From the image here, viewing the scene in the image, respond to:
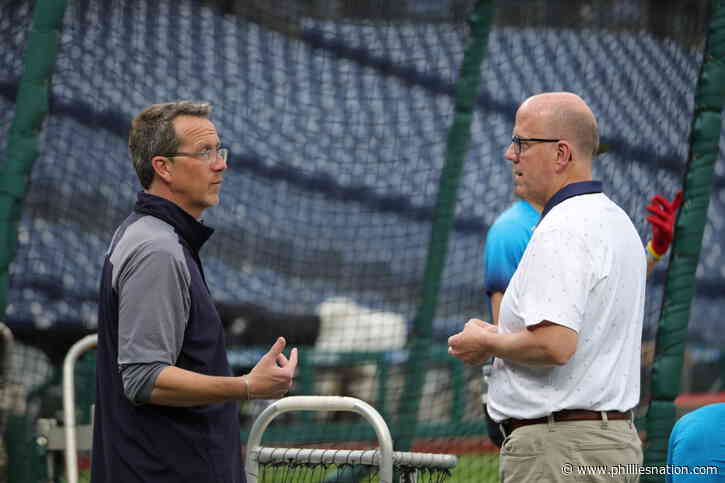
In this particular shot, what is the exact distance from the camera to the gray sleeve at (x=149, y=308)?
2.60m

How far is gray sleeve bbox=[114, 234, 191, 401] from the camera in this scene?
Answer: 2.60 metres

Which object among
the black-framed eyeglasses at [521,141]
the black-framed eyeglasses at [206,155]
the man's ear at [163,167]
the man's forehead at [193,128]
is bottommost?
the man's ear at [163,167]

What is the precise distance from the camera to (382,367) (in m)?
7.47

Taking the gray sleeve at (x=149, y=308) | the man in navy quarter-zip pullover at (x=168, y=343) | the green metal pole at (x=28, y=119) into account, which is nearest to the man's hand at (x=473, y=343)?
the man in navy quarter-zip pullover at (x=168, y=343)

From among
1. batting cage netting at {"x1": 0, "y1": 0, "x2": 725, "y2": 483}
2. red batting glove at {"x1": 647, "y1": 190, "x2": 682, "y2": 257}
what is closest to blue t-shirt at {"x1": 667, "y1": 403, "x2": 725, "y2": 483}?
red batting glove at {"x1": 647, "y1": 190, "x2": 682, "y2": 257}

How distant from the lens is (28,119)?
4434 mm

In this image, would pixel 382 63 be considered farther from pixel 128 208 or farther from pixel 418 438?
pixel 418 438

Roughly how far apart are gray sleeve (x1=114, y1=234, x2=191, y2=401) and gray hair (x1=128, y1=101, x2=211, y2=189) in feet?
0.90

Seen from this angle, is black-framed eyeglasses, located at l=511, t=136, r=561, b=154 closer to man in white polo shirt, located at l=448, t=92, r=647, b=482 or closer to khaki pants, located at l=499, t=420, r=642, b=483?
man in white polo shirt, located at l=448, t=92, r=647, b=482

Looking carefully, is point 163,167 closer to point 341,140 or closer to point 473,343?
point 473,343

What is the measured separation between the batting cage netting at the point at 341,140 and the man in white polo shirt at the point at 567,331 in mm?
2039

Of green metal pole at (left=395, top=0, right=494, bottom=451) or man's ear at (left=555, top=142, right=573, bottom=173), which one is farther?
green metal pole at (left=395, top=0, right=494, bottom=451)

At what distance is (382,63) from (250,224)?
1.11 meters

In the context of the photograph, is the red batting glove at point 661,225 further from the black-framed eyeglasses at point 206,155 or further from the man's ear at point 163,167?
the man's ear at point 163,167
